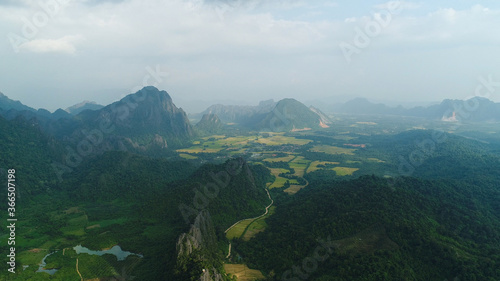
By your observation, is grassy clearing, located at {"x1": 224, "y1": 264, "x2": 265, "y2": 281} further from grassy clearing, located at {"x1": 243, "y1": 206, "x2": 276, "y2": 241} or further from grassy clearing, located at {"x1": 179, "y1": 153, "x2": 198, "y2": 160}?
grassy clearing, located at {"x1": 179, "y1": 153, "x2": 198, "y2": 160}

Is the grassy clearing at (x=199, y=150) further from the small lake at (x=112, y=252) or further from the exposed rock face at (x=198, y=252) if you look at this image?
the exposed rock face at (x=198, y=252)

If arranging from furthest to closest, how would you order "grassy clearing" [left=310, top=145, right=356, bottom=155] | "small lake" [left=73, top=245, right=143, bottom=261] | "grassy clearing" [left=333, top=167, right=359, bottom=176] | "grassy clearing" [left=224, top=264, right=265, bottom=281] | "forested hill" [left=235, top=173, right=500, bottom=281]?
1. "grassy clearing" [left=310, top=145, right=356, bottom=155]
2. "grassy clearing" [left=333, top=167, right=359, bottom=176]
3. "small lake" [left=73, top=245, right=143, bottom=261]
4. "grassy clearing" [left=224, top=264, right=265, bottom=281]
5. "forested hill" [left=235, top=173, right=500, bottom=281]

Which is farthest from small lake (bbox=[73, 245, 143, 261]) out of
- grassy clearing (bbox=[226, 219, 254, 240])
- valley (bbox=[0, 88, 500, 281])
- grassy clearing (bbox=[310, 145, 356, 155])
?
grassy clearing (bbox=[310, 145, 356, 155])

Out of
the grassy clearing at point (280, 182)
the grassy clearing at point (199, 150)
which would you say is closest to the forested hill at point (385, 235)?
the grassy clearing at point (280, 182)

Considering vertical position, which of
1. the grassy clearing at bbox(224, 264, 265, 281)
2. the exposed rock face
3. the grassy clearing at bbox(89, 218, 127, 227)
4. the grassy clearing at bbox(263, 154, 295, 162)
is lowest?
the grassy clearing at bbox(224, 264, 265, 281)

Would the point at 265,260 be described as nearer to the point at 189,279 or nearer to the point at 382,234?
the point at 189,279
